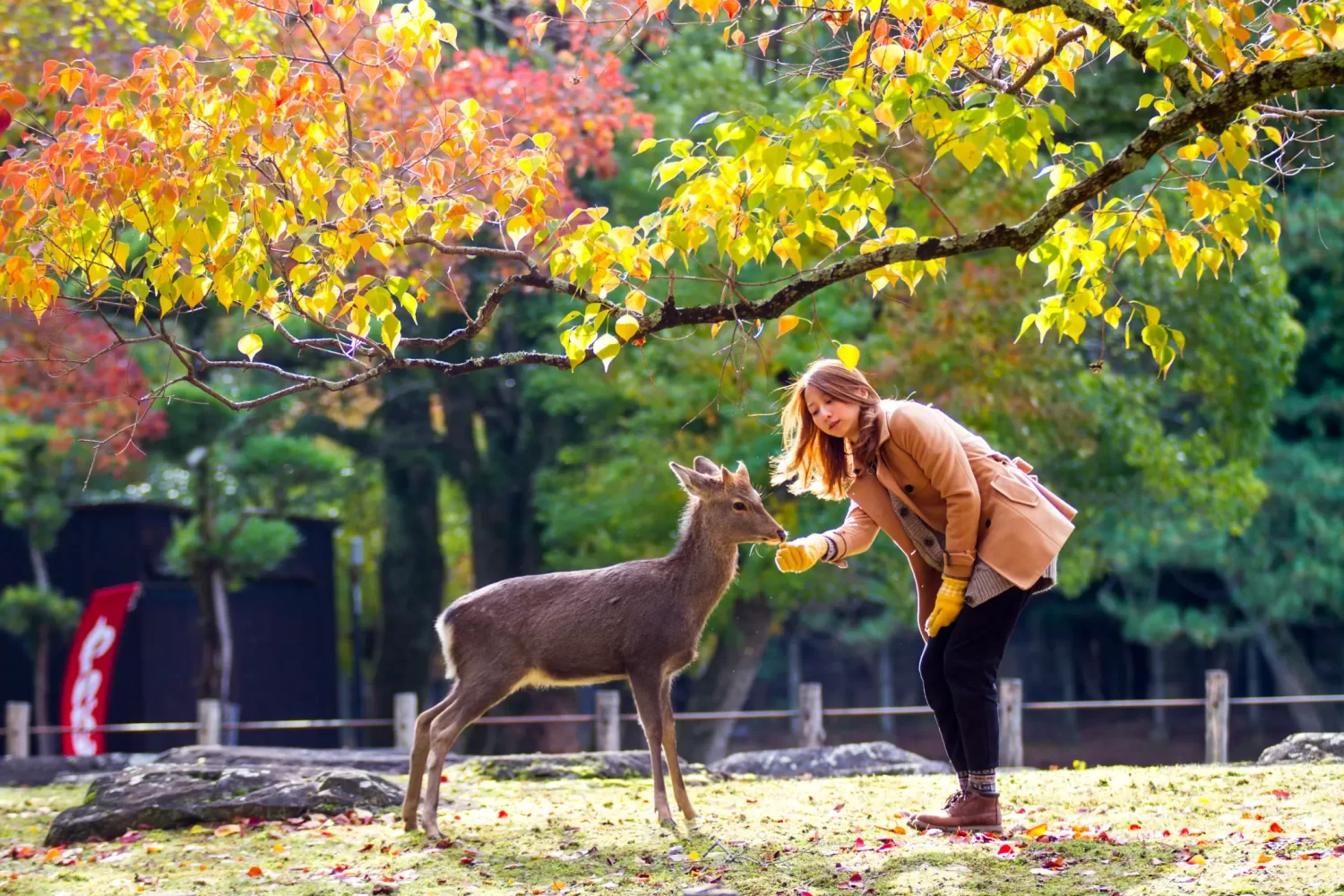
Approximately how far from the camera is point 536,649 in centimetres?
734

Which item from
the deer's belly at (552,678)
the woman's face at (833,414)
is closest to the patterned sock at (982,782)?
A: the woman's face at (833,414)

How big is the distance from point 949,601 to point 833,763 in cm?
517

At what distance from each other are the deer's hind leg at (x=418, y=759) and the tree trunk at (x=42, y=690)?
637 inches

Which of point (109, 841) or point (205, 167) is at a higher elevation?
point (205, 167)

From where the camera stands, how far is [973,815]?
6164 mm

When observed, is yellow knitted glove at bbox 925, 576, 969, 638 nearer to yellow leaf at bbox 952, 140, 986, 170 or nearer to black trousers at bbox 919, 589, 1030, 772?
black trousers at bbox 919, 589, 1030, 772

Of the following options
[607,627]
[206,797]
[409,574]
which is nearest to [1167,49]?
[607,627]

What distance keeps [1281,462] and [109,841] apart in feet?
65.7

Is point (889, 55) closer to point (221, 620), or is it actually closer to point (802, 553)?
point (802, 553)

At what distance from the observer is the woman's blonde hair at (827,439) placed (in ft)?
19.5

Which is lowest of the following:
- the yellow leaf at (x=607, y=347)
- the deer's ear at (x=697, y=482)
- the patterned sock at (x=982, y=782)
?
the patterned sock at (x=982, y=782)

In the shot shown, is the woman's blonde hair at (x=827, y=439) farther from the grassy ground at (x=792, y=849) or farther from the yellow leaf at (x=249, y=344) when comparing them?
the yellow leaf at (x=249, y=344)

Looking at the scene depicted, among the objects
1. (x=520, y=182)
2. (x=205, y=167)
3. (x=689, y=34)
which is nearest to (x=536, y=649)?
(x=520, y=182)

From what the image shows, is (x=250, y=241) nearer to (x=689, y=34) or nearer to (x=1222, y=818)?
(x=1222, y=818)
